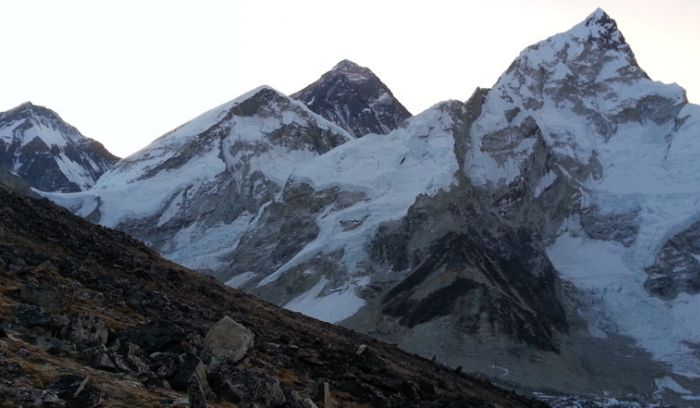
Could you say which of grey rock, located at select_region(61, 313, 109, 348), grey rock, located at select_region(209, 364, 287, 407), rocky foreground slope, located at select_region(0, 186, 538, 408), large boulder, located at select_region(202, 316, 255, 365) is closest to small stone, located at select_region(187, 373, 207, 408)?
rocky foreground slope, located at select_region(0, 186, 538, 408)

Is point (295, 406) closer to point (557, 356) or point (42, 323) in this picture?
point (42, 323)

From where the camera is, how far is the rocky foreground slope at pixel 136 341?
1712 cm

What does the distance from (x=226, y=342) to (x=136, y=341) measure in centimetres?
243

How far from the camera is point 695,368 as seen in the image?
170 metres

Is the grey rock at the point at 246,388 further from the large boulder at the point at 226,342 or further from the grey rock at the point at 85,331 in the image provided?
the grey rock at the point at 85,331

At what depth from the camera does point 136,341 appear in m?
21.9

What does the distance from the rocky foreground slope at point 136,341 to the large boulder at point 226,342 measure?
0.12ft

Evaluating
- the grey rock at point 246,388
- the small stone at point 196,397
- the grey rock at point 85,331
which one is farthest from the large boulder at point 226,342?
the small stone at point 196,397

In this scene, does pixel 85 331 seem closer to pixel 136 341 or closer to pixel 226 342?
pixel 136 341

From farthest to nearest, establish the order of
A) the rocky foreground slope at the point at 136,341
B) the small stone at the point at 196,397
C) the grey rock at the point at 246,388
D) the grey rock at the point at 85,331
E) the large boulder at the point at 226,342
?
the large boulder at the point at 226,342, the grey rock at the point at 85,331, the grey rock at the point at 246,388, the rocky foreground slope at the point at 136,341, the small stone at the point at 196,397

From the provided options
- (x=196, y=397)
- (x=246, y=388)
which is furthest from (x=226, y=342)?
(x=196, y=397)

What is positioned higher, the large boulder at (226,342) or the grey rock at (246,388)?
the large boulder at (226,342)

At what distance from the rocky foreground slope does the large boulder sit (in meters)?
0.04

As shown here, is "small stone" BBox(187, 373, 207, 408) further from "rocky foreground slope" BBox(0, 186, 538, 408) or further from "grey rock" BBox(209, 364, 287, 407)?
"grey rock" BBox(209, 364, 287, 407)
